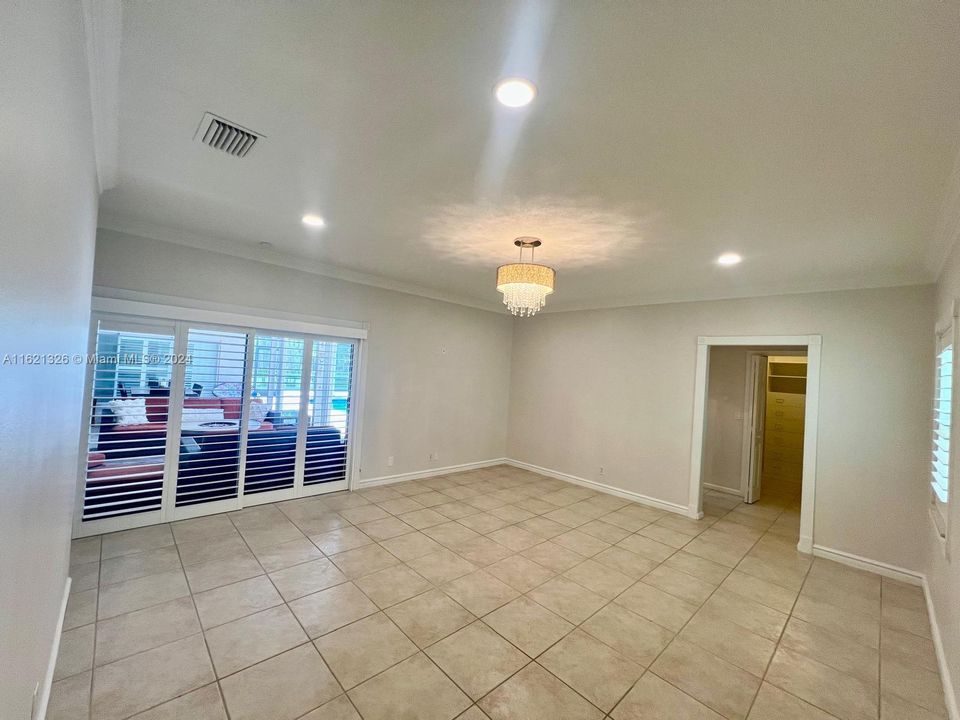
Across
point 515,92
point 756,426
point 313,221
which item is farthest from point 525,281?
point 756,426

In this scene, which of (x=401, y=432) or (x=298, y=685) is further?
(x=401, y=432)

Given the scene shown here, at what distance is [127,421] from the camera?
3.46m

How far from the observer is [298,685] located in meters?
2.00

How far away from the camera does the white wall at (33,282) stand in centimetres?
79

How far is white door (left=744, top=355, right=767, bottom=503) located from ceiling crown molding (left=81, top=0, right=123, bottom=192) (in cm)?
698

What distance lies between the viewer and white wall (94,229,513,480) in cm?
366

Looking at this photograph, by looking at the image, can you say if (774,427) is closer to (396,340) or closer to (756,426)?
(756,426)

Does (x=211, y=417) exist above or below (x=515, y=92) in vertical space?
below

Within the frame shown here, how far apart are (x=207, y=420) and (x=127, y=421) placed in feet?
1.95

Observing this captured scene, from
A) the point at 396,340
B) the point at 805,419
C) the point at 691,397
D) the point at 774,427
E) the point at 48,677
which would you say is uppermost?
the point at 396,340

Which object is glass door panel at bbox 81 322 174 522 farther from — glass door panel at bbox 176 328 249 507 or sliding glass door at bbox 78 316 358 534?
glass door panel at bbox 176 328 249 507

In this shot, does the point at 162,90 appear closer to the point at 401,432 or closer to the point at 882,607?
the point at 401,432

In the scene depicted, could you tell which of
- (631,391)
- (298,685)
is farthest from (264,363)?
(631,391)

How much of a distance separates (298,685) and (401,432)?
3.52 m
